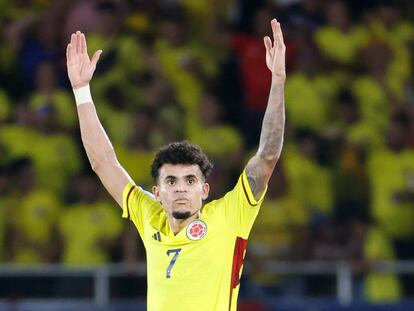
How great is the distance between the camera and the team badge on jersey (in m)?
7.35

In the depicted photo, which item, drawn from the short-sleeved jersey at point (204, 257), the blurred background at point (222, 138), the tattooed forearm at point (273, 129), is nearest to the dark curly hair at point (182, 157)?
the short-sleeved jersey at point (204, 257)

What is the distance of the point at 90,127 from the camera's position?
25.9 feet

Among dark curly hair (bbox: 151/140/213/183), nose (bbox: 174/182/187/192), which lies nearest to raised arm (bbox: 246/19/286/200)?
dark curly hair (bbox: 151/140/213/183)

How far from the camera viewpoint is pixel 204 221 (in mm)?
7418

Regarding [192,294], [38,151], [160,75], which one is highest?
[160,75]

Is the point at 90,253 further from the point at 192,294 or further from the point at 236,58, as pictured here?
the point at 192,294

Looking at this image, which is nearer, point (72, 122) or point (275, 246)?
point (275, 246)

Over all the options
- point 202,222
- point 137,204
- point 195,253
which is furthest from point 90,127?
point 195,253

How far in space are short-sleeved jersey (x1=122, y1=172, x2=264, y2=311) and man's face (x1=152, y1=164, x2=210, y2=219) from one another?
0.13m

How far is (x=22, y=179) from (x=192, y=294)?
6023mm

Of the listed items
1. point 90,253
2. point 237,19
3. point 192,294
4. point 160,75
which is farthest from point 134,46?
point 192,294

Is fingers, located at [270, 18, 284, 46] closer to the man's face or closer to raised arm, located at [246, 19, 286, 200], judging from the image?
raised arm, located at [246, 19, 286, 200]

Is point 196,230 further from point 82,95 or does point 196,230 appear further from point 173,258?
point 82,95

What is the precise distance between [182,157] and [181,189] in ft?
0.74
